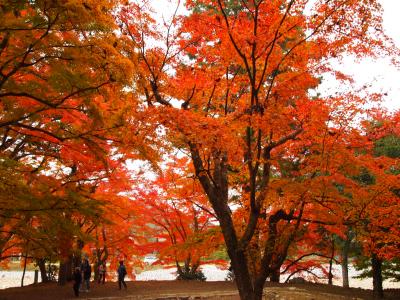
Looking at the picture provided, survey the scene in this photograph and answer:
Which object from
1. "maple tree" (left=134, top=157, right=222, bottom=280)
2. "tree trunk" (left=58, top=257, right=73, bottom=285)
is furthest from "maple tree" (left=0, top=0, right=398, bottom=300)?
"tree trunk" (left=58, top=257, right=73, bottom=285)

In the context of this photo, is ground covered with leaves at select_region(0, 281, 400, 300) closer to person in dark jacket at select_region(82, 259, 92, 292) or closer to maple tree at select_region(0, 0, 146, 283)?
person in dark jacket at select_region(82, 259, 92, 292)

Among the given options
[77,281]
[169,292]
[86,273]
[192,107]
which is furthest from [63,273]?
[192,107]

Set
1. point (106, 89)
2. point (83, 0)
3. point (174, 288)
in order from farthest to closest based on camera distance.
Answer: point (174, 288)
point (106, 89)
point (83, 0)

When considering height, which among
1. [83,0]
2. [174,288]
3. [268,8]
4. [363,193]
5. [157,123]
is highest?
[268,8]

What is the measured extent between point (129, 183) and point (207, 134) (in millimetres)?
9275

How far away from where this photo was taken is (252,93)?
831 centimetres

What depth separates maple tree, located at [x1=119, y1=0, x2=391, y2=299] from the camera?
8.06 metres

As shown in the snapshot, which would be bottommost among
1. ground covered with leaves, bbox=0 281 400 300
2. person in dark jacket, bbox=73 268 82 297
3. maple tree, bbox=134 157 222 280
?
ground covered with leaves, bbox=0 281 400 300

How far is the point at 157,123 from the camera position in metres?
9.23

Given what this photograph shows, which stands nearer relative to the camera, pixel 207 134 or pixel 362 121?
pixel 207 134

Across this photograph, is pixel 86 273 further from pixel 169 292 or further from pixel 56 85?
pixel 56 85

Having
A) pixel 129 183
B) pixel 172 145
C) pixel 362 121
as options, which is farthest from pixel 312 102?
pixel 129 183

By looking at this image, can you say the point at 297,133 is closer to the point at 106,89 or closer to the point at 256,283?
the point at 256,283

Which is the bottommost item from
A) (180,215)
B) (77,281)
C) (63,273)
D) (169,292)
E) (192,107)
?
(169,292)
